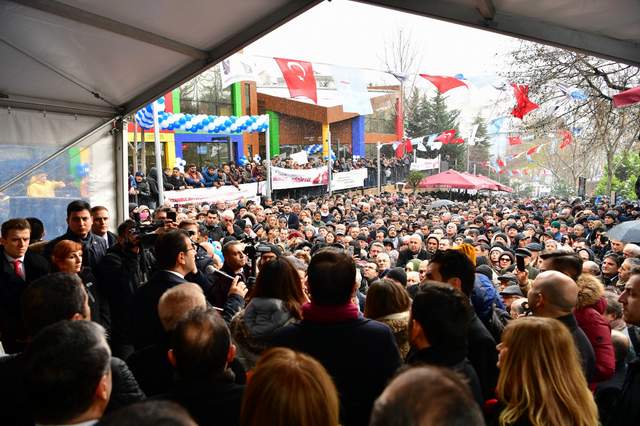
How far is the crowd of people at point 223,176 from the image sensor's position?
1377cm

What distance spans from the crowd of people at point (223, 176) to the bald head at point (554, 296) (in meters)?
5.31

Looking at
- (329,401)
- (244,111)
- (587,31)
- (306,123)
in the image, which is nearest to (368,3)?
(587,31)

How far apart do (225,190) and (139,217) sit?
323 inches

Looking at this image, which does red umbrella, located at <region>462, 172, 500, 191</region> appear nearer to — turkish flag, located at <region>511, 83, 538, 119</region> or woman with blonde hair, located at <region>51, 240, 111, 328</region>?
turkish flag, located at <region>511, 83, 538, 119</region>

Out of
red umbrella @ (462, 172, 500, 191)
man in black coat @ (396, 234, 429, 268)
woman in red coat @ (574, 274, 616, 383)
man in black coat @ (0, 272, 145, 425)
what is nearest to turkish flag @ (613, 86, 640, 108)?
woman in red coat @ (574, 274, 616, 383)

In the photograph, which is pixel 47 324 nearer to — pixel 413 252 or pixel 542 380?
pixel 542 380

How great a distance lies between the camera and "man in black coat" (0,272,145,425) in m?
2.12

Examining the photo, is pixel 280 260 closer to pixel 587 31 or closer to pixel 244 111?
pixel 587 31

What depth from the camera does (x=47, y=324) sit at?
7.82ft

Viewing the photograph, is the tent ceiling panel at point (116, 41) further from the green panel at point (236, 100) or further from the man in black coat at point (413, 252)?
the green panel at point (236, 100)

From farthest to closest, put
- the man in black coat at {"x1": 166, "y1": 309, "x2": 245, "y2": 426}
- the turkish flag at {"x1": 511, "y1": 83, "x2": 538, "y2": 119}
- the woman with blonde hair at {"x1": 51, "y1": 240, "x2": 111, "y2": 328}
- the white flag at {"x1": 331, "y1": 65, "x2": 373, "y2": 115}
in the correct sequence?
the white flag at {"x1": 331, "y1": 65, "x2": 373, "y2": 115} → the turkish flag at {"x1": 511, "y1": 83, "x2": 538, "y2": 119} → the woman with blonde hair at {"x1": 51, "y1": 240, "x2": 111, "y2": 328} → the man in black coat at {"x1": 166, "y1": 309, "x2": 245, "y2": 426}

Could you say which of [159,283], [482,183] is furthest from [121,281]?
[482,183]

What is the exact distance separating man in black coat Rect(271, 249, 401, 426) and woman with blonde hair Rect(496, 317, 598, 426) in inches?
19.3

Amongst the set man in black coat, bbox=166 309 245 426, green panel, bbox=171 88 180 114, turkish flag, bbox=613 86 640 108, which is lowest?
man in black coat, bbox=166 309 245 426
